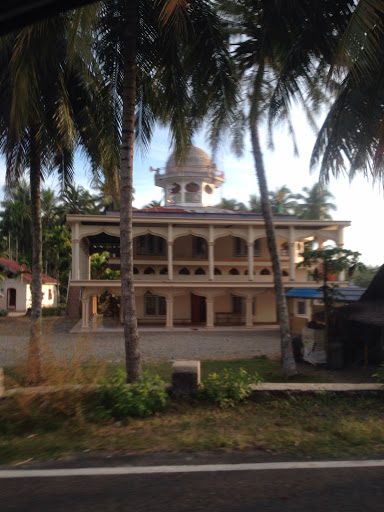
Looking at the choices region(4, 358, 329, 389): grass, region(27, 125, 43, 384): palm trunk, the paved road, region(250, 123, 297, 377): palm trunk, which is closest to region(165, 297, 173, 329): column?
region(4, 358, 329, 389): grass

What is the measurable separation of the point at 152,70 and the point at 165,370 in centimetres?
743

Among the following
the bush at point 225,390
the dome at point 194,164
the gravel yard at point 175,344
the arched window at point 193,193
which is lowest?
the gravel yard at point 175,344

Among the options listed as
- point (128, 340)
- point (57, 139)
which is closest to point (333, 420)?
point (128, 340)

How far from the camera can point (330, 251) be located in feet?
34.9

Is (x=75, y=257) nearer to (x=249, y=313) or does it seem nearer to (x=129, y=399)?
(x=249, y=313)

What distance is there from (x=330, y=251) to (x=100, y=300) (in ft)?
92.1

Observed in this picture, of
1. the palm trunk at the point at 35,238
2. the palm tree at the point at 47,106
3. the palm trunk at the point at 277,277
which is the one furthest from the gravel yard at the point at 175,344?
the palm tree at the point at 47,106

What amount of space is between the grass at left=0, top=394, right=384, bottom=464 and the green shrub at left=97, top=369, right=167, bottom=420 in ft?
0.48

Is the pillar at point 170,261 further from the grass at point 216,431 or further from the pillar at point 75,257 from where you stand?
the grass at point 216,431

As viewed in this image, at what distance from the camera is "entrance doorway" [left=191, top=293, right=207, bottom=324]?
2523 cm

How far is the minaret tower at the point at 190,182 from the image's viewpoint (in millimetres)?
26250

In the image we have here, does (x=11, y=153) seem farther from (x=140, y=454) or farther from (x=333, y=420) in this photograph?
(x=333, y=420)

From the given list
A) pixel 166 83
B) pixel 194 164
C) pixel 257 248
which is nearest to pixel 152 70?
pixel 166 83

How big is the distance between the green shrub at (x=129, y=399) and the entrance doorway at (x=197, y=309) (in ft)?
62.3
